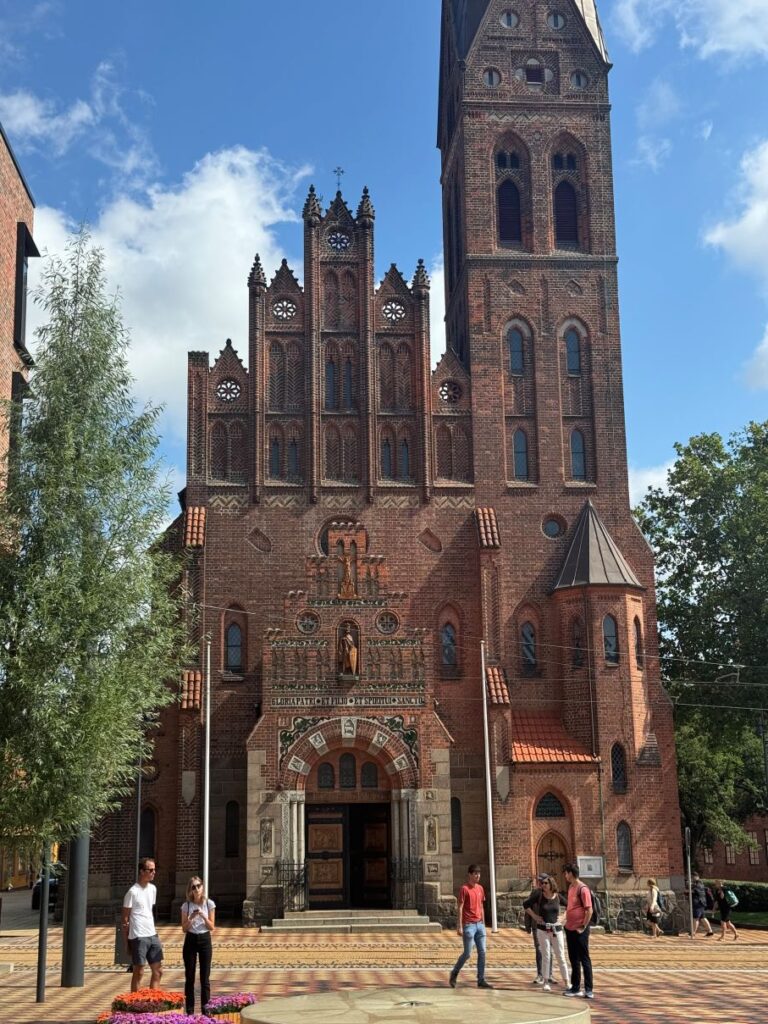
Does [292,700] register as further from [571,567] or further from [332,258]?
[332,258]

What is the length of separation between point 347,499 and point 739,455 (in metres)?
13.8

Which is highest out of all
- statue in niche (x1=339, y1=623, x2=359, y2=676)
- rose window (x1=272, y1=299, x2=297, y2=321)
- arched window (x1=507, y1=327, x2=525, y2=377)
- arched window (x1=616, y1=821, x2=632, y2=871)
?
rose window (x1=272, y1=299, x2=297, y2=321)

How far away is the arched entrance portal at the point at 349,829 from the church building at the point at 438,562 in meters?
0.06

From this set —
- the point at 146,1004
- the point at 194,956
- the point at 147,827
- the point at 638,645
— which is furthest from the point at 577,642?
the point at 146,1004

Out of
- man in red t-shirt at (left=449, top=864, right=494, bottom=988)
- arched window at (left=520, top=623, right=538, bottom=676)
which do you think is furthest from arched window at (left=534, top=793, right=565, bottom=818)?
man in red t-shirt at (left=449, top=864, right=494, bottom=988)

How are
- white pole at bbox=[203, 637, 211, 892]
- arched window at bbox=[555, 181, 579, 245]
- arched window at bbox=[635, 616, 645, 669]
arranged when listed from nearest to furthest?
white pole at bbox=[203, 637, 211, 892], arched window at bbox=[635, 616, 645, 669], arched window at bbox=[555, 181, 579, 245]

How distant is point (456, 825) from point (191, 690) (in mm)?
8474

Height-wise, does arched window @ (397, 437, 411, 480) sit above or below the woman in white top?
above

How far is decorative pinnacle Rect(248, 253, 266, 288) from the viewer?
128 ft

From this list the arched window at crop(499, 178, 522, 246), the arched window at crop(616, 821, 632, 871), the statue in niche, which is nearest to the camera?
the statue in niche

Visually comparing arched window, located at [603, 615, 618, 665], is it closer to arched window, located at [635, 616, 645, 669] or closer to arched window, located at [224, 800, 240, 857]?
arched window, located at [635, 616, 645, 669]

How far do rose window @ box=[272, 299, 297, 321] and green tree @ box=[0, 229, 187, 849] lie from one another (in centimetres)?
1656

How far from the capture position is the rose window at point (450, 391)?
39.5m

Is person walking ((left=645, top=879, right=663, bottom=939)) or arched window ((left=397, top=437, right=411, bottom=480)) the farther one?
arched window ((left=397, top=437, right=411, bottom=480))
